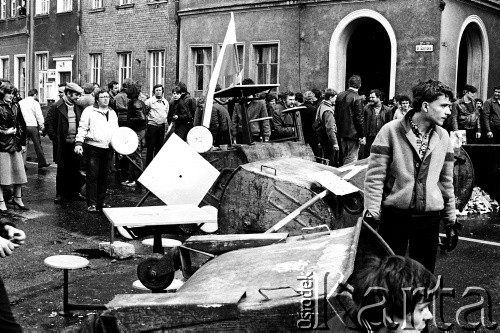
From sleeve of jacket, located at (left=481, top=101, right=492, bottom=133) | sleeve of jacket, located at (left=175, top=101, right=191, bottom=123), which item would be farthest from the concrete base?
sleeve of jacket, located at (left=481, top=101, right=492, bottom=133)

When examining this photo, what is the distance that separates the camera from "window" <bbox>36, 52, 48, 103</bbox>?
33.6 m

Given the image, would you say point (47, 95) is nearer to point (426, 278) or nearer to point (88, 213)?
point (88, 213)

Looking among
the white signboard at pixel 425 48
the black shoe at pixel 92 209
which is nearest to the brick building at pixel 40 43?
the white signboard at pixel 425 48

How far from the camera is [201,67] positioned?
2544cm

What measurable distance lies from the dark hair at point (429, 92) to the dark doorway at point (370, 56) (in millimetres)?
16414

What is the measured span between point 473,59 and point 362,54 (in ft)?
9.94

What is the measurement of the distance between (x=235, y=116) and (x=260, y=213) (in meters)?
6.56

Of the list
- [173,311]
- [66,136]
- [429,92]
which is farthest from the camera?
[66,136]

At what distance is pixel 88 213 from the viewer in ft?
37.9

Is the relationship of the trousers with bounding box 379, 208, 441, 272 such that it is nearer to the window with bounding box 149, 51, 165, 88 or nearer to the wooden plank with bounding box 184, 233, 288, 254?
the wooden plank with bounding box 184, 233, 288, 254

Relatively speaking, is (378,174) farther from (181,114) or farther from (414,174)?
(181,114)

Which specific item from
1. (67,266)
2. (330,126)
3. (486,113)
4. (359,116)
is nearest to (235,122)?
(330,126)

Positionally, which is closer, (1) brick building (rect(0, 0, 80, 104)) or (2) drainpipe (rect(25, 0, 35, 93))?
(1) brick building (rect(0, 0, 80, 104))

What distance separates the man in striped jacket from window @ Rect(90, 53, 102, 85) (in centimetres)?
2571
